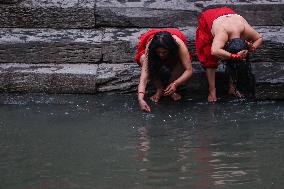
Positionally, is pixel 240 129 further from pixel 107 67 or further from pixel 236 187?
pixel 107 67

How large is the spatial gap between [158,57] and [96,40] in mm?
1038

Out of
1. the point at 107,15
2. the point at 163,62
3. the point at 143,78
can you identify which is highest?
the point at 107,15

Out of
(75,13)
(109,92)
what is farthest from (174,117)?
(75,13)

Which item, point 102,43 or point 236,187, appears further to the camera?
point 102,43

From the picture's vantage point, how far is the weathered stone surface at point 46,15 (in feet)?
20.2

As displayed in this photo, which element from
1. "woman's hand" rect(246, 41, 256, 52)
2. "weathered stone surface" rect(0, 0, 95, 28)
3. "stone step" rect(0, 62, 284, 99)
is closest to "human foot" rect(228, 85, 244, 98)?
"stone step" rect(0, 62, 284, 99)

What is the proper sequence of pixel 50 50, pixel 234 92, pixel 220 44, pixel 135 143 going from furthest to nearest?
1. pixel 50 50
2. pixel 234 92
3. pixel 220 44
4. pixel 135 143

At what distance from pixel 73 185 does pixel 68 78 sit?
248 centimetres

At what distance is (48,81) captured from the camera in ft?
18.4

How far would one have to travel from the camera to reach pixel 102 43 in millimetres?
5863

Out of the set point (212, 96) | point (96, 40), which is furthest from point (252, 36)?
point (96, 40)

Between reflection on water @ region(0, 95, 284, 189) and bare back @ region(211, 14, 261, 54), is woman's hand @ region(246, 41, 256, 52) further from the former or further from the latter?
reflection on water @ region(0, 95, 284, 189)

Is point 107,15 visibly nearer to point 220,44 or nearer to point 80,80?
point 80,80

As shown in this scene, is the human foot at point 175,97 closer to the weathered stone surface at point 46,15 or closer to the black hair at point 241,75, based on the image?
the black hair at point 241,75
